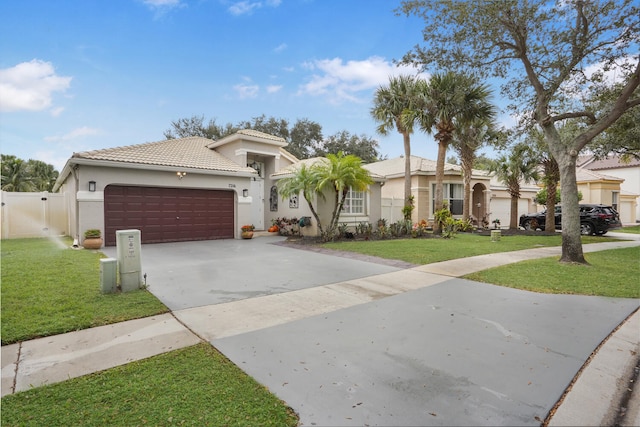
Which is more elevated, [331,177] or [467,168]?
[467,168]

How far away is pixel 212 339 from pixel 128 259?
10.1 ft

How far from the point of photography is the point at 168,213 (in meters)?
13.5

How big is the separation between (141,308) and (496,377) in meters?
4.80

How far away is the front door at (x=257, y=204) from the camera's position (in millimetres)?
17978

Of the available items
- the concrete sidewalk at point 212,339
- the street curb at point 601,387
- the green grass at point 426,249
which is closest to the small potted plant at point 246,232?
the green grass at point 426,249

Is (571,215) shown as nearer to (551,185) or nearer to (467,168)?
(467,168)

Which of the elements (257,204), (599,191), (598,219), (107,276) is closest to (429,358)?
(107,276)

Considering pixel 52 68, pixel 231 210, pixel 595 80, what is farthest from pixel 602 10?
pixel 52 68

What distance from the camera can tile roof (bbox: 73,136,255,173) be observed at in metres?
12.3

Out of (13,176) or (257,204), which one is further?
(13,176)

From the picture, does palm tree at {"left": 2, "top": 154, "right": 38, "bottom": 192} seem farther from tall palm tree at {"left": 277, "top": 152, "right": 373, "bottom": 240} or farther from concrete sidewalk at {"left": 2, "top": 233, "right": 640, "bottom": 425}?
concrete sidewalk at {"left": 2, "top": 233, "right": 640, "bottom": 425}

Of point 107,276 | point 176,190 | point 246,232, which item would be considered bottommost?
point 107,276

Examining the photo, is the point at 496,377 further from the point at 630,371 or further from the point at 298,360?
the point at 298,360

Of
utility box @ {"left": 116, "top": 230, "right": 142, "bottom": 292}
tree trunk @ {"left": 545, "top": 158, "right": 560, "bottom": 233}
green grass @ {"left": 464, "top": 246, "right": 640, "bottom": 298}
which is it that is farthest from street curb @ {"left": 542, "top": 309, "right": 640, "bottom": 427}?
tree trunk @ {"left": 545, "top": 158, "right": 560, "bottom": 233}
